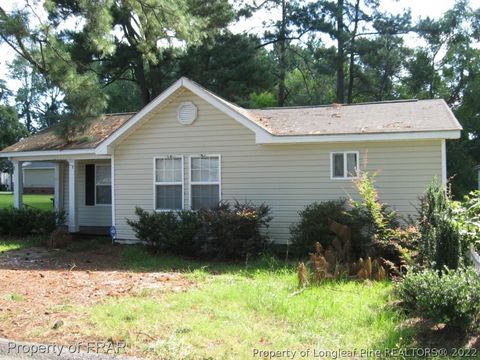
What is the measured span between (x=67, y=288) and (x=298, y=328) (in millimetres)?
4293

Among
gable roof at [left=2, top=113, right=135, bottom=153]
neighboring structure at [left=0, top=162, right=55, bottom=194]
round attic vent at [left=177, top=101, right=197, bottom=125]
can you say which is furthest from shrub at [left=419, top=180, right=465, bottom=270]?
neighboring structure at [left=0, top=162, right=55, bottom=194]

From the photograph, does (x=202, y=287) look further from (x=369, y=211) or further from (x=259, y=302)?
(x=369, y=211)

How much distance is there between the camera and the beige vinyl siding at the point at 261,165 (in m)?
11.5

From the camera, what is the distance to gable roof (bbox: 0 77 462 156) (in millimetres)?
11250

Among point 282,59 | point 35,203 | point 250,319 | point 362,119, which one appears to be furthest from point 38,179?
point 250,319

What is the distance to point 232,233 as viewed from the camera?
1120cm

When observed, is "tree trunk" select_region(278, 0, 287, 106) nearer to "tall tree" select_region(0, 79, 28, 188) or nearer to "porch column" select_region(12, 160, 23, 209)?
"porch column" select_region(12, 160, 23, 209)

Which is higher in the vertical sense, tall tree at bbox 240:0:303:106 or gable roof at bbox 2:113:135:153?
tall tree at bbox 240:0:303:106

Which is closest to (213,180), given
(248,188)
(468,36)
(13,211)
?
(248,188)

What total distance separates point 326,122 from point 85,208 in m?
8.93

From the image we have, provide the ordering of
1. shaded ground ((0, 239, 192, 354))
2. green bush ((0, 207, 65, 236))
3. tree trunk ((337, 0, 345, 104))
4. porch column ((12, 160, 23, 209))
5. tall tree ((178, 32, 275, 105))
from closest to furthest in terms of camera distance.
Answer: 1. shaded ground ((0, 239, 192, 354))
2. green bush ((0, 207, 65, 236))
3. porch column ((12, 160, 23, 209))
4. tall tree ((178, 32, 275, 105))
5. tree trunk ((337, 0, 345, 104))

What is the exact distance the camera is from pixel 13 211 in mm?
15906

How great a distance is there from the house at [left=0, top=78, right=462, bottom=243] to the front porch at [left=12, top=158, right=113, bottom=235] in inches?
75.2

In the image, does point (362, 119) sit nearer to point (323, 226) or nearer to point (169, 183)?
Answer: point (323, 226)
